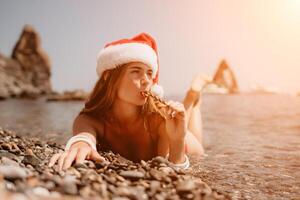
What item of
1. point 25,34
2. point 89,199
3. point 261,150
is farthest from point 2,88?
point 89,199

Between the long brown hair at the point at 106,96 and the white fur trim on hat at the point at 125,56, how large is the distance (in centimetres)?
8

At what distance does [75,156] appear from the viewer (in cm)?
354

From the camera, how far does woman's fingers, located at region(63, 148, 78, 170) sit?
3264 mm

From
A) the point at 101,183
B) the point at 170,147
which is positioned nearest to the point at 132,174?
the point at 101,183

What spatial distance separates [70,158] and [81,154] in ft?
0.59

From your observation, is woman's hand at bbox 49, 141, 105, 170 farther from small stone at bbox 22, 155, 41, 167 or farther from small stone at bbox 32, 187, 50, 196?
small stone at bbox 32, 187, 50, 196

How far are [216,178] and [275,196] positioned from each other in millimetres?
805

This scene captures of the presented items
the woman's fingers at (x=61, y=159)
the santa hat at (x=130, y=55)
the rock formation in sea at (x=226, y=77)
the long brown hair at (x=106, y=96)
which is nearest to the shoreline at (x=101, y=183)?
the woman's fingers at (x=61, y=159)

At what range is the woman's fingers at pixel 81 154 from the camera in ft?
11.3

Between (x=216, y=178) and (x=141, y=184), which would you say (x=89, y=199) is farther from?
(x=216, y=178)

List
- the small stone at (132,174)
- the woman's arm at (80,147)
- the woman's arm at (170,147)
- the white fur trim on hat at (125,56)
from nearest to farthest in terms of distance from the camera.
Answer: the small stone at (132,174) < the woman's arm at (80,147) < the woman's arm at (170,147) < the white fur trim on hat at (125,56)

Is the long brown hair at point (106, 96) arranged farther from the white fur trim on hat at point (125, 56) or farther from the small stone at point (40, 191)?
the small stone at point (40, 191)

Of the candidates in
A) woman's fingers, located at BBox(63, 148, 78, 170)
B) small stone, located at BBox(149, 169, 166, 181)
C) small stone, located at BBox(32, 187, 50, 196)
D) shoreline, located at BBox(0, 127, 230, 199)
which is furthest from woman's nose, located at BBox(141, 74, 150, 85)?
small stone, located at BBox(32, 187, 50, 196)

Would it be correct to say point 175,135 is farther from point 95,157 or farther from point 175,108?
point 95,157
